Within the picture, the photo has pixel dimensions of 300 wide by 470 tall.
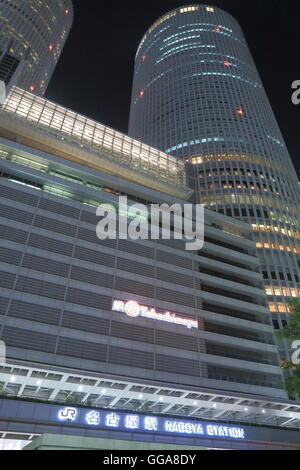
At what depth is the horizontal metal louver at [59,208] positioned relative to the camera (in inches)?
2090

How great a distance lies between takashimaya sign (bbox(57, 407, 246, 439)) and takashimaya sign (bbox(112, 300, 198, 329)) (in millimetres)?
12694

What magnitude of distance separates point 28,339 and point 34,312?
347cm

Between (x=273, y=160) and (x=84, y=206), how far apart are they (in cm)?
7623

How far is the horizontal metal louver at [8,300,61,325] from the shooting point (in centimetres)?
4162

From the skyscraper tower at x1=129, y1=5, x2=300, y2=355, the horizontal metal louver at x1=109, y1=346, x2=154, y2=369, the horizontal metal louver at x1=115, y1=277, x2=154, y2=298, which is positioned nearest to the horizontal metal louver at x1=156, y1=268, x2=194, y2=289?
the horizontal metal louver at x1=115, y1=277, x2=154, y2=298

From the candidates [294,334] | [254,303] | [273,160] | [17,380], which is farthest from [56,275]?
[273,160]

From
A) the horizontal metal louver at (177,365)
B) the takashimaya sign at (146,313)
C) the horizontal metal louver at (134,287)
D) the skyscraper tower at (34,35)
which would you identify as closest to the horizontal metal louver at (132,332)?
the takashimaya sign at (146,313)

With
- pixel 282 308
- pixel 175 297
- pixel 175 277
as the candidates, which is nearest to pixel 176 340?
pixel 175 297

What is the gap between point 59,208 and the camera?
53906mm

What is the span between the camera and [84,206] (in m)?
56.2

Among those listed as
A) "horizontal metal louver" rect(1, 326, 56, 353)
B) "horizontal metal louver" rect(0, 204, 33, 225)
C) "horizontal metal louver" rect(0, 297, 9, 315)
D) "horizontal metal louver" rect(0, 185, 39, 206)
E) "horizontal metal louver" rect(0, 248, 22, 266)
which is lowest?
"horizontal metal louver" rect(1, 326, 56, 353)

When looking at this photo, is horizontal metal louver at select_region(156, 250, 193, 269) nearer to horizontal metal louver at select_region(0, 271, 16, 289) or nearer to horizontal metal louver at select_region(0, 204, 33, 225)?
horizontal metal louver at select_region(0, 204, 33, 225)

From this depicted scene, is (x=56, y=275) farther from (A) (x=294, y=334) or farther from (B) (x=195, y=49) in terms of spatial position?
(B) (x=195, y=49)
